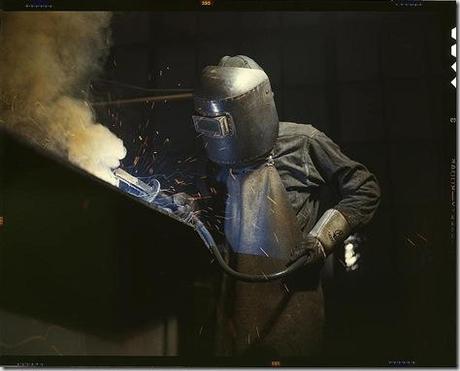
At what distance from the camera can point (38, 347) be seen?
1.71 metres

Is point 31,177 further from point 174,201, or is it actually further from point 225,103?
point 225,103

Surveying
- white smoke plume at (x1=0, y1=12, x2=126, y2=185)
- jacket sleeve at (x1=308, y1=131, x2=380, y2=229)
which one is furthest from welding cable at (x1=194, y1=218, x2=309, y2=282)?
white smoke plume at (x1=0, y1=12, x2=126, y2=185)

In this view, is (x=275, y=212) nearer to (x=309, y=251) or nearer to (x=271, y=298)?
(x=309, y=251)

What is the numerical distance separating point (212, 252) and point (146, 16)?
81 centimetres

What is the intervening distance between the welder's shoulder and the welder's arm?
0.02m

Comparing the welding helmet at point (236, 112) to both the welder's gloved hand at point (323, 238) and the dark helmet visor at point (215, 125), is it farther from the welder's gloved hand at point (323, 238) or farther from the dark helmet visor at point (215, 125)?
the welder's gloved hand at point (323, 238)

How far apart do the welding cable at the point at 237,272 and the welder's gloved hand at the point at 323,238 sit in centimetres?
2

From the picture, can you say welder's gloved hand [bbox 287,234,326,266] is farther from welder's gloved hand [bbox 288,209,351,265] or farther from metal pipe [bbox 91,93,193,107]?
metal pipe [bbox 91,93,193,107]

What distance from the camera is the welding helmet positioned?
1652 mm

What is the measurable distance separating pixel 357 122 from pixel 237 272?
2.04 feet

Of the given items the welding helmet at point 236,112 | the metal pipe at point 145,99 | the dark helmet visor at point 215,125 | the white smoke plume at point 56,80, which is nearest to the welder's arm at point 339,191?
the welding helmet at point 236,112

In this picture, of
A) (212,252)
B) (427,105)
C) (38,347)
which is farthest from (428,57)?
(38,347)

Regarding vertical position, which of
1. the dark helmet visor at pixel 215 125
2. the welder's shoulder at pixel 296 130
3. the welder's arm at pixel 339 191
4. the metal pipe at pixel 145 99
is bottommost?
the welder's arm at pixel 339 191

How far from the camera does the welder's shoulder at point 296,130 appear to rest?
1699 mm
